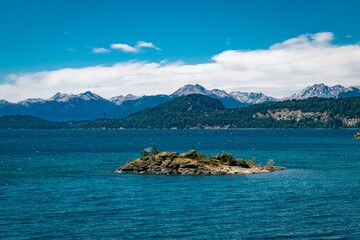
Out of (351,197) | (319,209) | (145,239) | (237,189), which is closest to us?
(145,239)

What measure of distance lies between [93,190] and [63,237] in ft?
79.8

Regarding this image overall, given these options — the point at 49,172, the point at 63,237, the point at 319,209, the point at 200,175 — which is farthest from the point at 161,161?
the point at 63,237

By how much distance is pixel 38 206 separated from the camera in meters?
45.2

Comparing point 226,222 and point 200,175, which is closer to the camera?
point 226,222

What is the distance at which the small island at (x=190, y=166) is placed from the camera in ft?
253

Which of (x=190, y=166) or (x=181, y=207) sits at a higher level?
(x=190, y=166)

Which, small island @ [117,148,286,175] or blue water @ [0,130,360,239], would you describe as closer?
blue water @ [0,130,360,239]

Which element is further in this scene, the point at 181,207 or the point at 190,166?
the point at 190,166

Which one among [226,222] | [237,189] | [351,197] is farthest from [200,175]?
[226,222]

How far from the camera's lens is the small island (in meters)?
77.2

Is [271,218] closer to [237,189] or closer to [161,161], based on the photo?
[237,189]

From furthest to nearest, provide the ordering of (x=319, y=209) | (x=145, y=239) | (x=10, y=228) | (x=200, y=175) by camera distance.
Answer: (x=200, y=175), (x=319, y=209), (x=10, y=228), (x=145, y=239)

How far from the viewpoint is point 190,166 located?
257ft

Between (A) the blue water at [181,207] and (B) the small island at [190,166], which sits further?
(B) the small island at [190,166]
